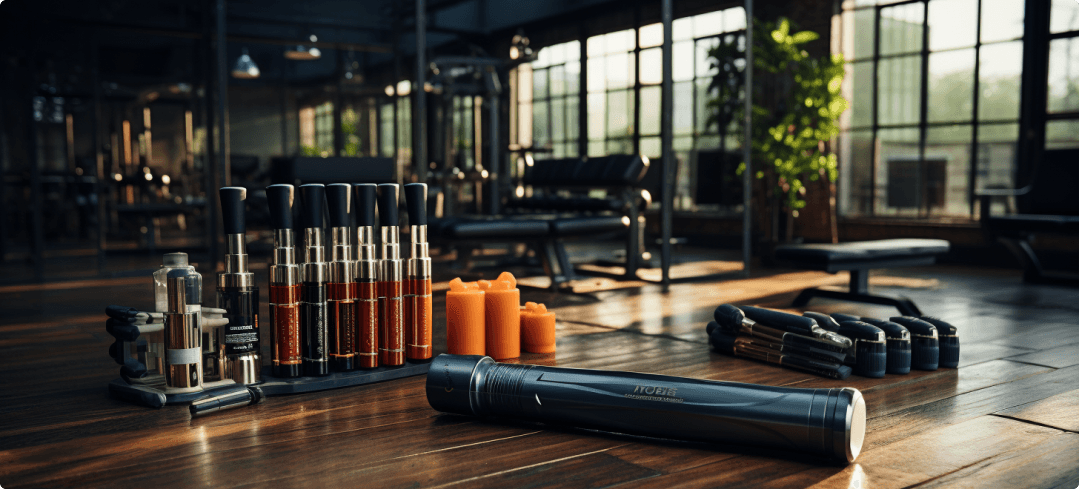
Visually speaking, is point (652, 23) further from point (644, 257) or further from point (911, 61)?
point (644, 257)

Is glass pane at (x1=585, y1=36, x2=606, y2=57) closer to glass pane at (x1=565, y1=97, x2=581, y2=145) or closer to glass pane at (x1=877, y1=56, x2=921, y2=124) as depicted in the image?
glass pane at (x1=565, y1=97, x2=581, y2=145)

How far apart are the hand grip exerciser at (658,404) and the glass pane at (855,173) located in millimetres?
6505

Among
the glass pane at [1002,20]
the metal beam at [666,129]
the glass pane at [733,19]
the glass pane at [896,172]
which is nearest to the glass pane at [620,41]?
the glass pane at [733,19]

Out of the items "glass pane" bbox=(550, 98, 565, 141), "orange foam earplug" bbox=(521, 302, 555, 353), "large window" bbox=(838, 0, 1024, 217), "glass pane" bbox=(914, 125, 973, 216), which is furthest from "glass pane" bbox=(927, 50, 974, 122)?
"orange foam earplug" bbox=(521, 302, 555, 353)

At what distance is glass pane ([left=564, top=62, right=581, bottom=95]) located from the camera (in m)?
10.3

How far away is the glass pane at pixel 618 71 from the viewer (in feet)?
31.6

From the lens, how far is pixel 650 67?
9445mm

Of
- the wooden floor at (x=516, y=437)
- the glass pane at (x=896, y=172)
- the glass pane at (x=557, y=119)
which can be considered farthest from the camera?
the glass pane at (x=557, y=119)

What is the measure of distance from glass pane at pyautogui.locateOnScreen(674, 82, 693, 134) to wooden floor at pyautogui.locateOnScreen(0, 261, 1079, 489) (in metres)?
6.48

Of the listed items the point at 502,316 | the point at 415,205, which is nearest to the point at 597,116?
the point at 502,316

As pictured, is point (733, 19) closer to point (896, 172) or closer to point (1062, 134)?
point (896, 172)

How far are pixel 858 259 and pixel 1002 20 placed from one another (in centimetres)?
399

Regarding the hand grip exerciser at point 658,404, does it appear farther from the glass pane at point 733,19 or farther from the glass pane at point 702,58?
the glass pane at point 702,58

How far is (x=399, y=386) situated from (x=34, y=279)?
4.52 meters
